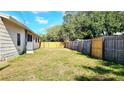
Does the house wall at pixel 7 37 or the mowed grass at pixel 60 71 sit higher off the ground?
the house wall at pixel 7 37

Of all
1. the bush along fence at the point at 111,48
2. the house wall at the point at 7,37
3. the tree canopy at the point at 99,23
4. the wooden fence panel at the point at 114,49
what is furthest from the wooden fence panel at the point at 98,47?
the tree canopy at the point at 99,23

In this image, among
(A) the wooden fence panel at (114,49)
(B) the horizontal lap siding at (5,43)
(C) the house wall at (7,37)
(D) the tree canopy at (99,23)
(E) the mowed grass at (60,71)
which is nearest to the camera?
(E) the mowed grass at (60,71)

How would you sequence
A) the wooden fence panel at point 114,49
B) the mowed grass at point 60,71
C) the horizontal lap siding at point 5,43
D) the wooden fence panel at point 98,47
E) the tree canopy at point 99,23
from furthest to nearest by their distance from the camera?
1. the tree canopy at point 99,23
2. the wooden fence panel at point 98,47
3. the horizontal lap siding at point 5,43
4. the wooden fence panel at point 114,49
5. the mowed grass at point 60,71

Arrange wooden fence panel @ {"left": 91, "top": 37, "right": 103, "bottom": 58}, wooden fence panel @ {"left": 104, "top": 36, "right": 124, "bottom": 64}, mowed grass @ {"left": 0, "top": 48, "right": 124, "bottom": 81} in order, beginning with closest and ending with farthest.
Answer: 1. mowed grass @ {"left": 0, "top": 48, "right": 124, "bottom": 81}
2. wooden fence panel @ {"left": 104, "top": 36, "right": 124, "bottom": 64}
3. wooden fence panel @ {"left": 91, "top": 37, "right": 103, "bottom": 58}

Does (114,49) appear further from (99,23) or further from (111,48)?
(99,23)

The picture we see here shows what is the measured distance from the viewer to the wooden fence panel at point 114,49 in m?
10.7

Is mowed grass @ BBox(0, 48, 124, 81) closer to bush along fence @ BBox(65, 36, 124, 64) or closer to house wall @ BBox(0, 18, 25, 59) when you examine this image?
bush along fence @ BBox(65, 36, 124, 64)

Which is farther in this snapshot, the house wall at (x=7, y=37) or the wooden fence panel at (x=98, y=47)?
the wooden fence panel at (x=98, y=47)

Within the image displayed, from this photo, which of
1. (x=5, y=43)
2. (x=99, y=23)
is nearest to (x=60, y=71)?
(x=5, y=43)

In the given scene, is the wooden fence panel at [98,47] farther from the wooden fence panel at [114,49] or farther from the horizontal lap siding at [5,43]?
the horizontal lap siding at [5,43]

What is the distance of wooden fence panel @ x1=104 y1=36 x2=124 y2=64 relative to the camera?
10656mm

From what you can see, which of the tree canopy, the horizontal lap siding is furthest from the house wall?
the tree canopy
